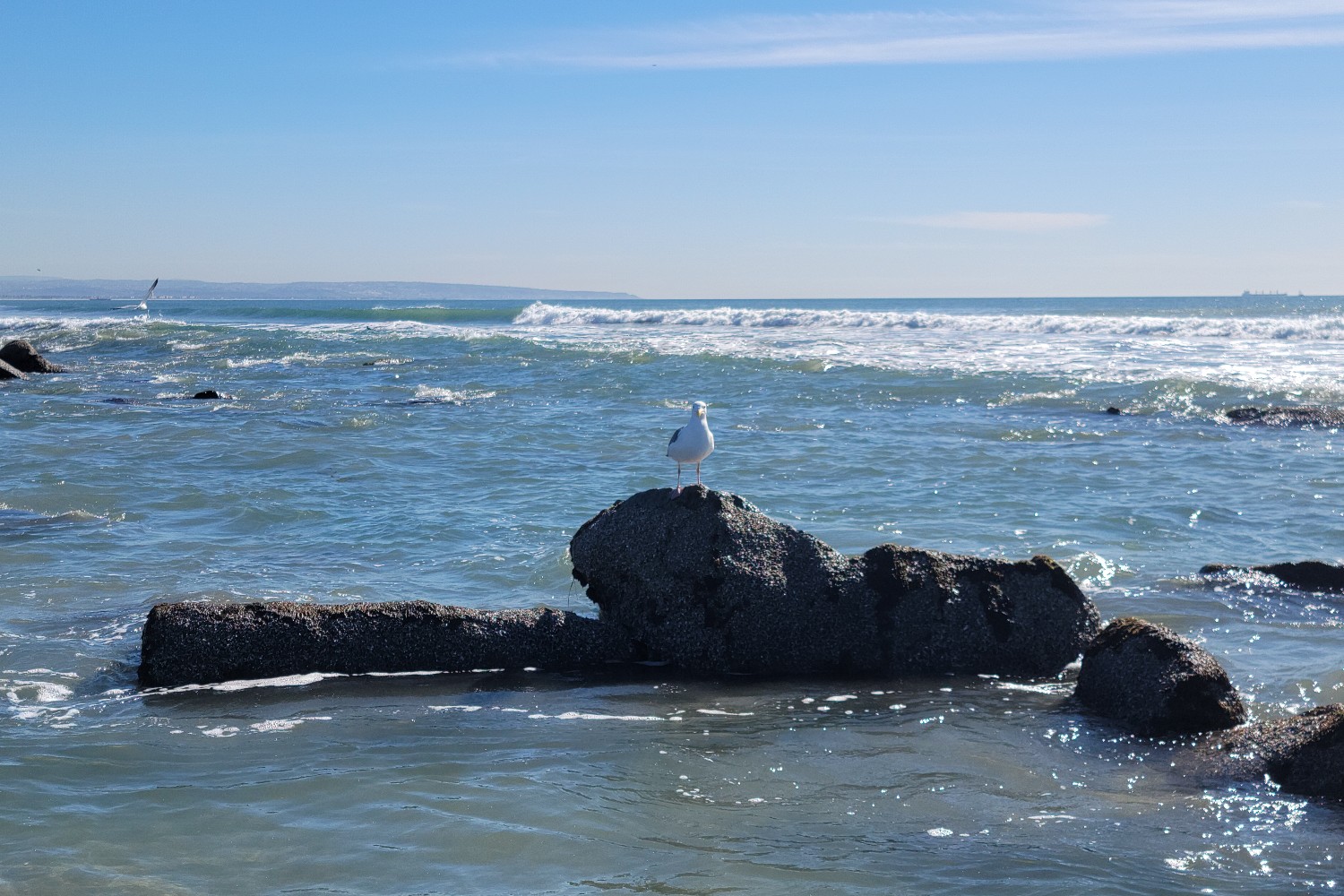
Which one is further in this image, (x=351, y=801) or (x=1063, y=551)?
(x=1063, y=551)

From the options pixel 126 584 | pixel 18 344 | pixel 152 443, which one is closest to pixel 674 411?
pixel 152 443

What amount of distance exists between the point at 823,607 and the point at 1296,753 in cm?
252

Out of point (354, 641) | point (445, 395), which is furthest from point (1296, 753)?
point (445, 395)

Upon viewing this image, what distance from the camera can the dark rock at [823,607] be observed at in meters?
6.84

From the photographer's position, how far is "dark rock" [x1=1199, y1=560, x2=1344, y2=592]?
8.58 m

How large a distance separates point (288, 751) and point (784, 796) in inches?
92.2

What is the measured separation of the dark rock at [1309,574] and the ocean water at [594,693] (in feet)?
0.72

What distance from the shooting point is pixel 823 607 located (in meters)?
6.84

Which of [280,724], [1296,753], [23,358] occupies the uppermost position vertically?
[23,358]

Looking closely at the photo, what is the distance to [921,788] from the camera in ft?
17.2

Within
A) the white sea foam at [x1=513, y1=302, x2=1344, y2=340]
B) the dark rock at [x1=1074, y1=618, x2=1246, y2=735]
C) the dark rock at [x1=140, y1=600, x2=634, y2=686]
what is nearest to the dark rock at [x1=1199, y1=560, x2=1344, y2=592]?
the dark rock at [x1=1074, y1=618, x2=1246, y2=735]

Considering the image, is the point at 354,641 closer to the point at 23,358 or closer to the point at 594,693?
the point at 594,693

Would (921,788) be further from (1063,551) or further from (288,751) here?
(1063,551)

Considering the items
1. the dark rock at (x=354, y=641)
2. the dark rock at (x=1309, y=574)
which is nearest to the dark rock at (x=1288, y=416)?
the dark rock at (x=1309, y=574)
